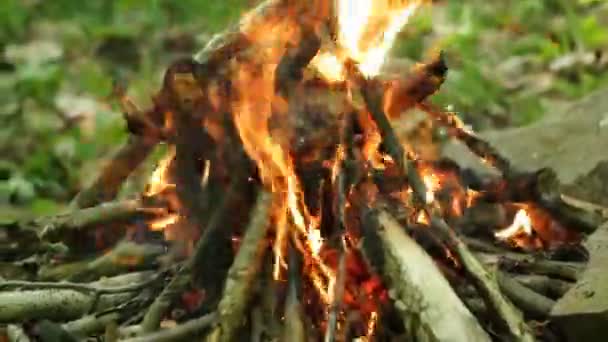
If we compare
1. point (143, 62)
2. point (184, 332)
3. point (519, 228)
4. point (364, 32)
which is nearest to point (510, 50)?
point (143, 62)

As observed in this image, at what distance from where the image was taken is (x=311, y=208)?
83.5 inches

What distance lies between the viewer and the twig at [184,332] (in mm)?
1918

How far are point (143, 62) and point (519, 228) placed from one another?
13.5ft

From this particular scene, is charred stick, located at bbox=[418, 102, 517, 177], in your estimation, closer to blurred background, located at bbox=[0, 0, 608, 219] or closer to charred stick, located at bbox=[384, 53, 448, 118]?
charred stick, located at bbox=[384, 53, 448, 118]

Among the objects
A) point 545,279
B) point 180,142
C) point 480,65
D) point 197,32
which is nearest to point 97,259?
point 180,142

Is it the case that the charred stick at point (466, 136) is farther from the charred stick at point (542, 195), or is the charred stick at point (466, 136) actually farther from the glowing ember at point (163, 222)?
the glowing ember at point (163, 222)

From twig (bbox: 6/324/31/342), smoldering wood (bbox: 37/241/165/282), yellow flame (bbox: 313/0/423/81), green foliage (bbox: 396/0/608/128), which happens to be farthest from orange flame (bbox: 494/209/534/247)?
green foliage (bbox: 396/0/608/128)

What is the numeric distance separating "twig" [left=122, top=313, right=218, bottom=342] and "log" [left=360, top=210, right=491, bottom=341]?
348mm

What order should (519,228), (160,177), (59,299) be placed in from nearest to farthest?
(59,299)
(160,177)
(519,228)

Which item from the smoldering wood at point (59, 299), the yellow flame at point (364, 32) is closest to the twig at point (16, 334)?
the smoldering wood at point (59, 299)

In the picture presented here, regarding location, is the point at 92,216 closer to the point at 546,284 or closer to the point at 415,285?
the point at 415,285

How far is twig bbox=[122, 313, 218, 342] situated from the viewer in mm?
1918

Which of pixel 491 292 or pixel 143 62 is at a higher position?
pixel 143 62

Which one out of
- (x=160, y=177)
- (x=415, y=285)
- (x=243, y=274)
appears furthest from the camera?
(x=160, y=177)
